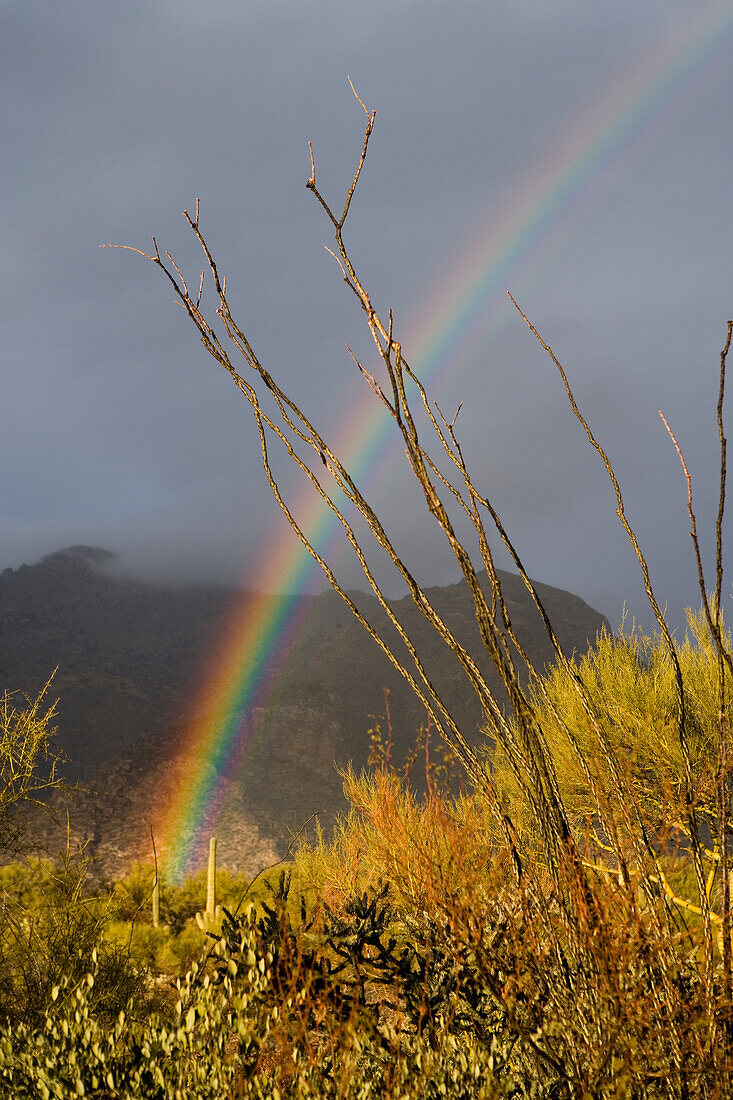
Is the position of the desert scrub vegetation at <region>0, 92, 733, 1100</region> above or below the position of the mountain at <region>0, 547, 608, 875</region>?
above

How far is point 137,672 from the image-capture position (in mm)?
65812

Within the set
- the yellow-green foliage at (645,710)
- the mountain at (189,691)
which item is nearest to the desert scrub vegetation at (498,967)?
the yellow-green foliage at (645,710)

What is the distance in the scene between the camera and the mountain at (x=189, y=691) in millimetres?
33000

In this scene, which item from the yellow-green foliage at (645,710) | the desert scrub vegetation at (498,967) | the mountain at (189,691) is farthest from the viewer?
the mountain at (189,691)

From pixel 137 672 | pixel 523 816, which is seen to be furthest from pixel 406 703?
pixel 523 816

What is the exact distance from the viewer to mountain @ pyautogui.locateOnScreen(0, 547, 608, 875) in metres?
33.0

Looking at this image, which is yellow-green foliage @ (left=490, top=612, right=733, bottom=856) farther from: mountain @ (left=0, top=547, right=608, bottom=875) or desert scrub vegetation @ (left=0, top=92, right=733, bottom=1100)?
mountain @ (left=0, top=547, right=608, bottom=875)

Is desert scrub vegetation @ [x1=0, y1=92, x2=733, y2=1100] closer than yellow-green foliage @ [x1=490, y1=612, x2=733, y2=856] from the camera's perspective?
Yes

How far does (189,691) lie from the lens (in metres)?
65.0

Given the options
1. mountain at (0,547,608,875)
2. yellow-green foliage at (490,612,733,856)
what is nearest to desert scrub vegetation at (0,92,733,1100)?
yellow-green foliage at (490,612,733,856)

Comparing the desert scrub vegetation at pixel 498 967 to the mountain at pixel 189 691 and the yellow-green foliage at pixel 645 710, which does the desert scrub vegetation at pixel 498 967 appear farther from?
the mountain at pixel 189 691

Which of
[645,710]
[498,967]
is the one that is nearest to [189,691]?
[645,710]

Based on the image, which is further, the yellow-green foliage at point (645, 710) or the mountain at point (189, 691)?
the mountain at point (189, 691)

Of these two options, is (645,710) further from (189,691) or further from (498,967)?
(189,691)
